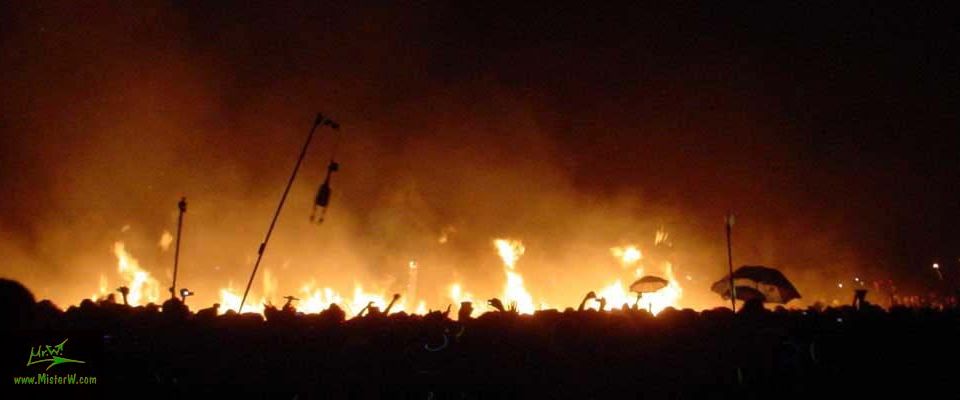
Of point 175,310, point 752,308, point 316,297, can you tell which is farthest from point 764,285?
point 316,297

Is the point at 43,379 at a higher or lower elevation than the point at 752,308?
lower

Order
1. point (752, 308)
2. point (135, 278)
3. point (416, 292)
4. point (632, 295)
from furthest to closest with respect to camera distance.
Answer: point (416, 292) → point (135, 278) → point (632, 295) → point (752, 308)

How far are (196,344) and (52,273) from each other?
1948cm

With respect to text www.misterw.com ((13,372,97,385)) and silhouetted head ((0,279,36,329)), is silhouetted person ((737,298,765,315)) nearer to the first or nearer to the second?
text www.misterw.com ((13,372,97,385))

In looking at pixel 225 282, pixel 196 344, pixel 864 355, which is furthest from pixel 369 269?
pixel 864 355

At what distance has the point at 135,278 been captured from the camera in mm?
23375

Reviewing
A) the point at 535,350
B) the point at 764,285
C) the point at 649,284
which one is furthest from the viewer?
the point at 649,284

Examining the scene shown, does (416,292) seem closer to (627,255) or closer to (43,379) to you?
(627,255)

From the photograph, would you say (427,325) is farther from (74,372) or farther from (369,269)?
(369,269)

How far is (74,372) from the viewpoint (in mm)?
3012

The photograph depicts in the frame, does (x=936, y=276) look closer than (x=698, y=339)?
No

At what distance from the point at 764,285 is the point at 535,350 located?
891 centimetres

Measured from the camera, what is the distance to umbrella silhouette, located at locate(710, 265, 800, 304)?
13320 mm

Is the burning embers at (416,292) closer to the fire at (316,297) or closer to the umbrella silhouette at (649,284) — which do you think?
the fire at (316,297)
